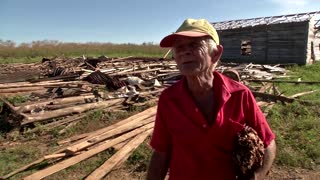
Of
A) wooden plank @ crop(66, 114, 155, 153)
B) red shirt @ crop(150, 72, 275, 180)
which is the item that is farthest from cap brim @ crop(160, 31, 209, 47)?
wooden plank @ crop(66, 114, 155, 153)

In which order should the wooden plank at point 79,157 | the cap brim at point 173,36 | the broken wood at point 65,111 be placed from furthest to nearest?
the broken wood at point 65,111 → the wooden plank at point 79,157 → the cap brim at point 173,36

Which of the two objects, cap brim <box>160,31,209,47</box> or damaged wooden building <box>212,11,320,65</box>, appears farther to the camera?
damaged wooden building <box>212,11,320,65</box>

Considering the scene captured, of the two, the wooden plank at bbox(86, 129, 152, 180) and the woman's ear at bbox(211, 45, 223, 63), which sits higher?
the woman's ear at bbox(211, 45, 223, 63)

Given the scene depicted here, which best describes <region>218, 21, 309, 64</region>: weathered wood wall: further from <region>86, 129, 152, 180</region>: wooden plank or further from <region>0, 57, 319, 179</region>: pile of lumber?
<region>86, 129, 152, 180</region>: wooden plank

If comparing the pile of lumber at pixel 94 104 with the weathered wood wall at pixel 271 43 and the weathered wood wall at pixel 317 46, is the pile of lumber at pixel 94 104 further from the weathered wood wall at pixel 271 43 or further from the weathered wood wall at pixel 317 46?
the weathered wood wall at pixel 317 46

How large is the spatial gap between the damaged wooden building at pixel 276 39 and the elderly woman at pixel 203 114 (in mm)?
22115

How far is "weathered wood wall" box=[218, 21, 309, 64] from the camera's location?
2303 cm

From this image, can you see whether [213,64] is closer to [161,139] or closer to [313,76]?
[161,139]

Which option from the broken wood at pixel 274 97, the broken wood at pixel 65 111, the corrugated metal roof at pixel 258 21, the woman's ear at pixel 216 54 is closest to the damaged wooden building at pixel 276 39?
the corrugated metal roof at pixel 258 21

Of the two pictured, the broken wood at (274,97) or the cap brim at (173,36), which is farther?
the broken wood at (274,97)

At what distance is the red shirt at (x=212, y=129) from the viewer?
85.8 inches

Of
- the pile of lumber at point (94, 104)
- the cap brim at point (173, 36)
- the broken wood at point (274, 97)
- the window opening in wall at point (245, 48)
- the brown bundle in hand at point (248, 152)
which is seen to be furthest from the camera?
the window opening in wall at point (245, 48)

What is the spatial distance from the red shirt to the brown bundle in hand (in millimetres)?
65

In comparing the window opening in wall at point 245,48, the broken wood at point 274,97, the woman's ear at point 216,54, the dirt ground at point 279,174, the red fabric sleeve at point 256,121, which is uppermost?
the woman's ear at point 216,54
